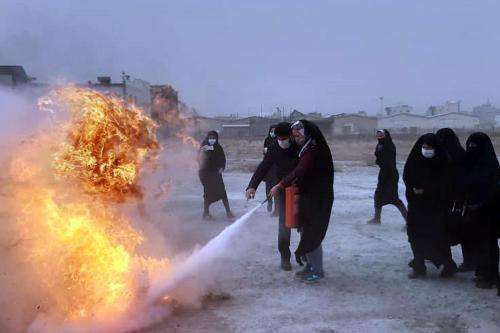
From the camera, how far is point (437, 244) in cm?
611

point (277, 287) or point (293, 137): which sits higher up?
point (293, 137)

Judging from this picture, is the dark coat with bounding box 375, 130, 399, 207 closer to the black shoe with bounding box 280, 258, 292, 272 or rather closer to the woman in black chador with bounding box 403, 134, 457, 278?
the woman in black chador with bounding box 403, 134, 457, 278

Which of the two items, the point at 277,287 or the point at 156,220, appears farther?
the point at 156,220

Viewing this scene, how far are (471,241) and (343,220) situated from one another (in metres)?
3.90

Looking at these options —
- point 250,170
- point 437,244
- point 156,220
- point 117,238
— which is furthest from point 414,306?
point 250,170

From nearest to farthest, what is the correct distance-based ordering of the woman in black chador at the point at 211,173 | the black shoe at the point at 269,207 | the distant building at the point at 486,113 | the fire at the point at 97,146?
the fire at the point at 97,146, the woman in black chador at the point at 211,173, the black shoe at the point at 269,207, the distant building at the point at 486,113

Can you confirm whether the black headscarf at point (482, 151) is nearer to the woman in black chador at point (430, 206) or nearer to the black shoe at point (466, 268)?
the woman in black chador at point (430, 206)

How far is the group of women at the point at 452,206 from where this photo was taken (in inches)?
229

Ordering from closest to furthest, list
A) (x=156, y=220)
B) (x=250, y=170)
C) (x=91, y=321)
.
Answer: (x=91, y=321) < (x=156, y=220) < (x=250, y=170)

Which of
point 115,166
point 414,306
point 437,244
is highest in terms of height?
point 115,166

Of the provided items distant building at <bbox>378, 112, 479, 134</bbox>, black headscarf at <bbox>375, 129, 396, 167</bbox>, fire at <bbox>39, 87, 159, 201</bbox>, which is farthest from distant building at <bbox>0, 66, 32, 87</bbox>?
distant building at <bbox>378, 112, 479, 134</bbox>

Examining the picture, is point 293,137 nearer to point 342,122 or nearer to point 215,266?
point 215,266

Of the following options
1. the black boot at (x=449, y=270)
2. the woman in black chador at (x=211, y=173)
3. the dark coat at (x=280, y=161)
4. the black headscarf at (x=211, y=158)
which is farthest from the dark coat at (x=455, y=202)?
the black headscarf at (x=211, y=158)

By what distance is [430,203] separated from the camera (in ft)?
20.2
